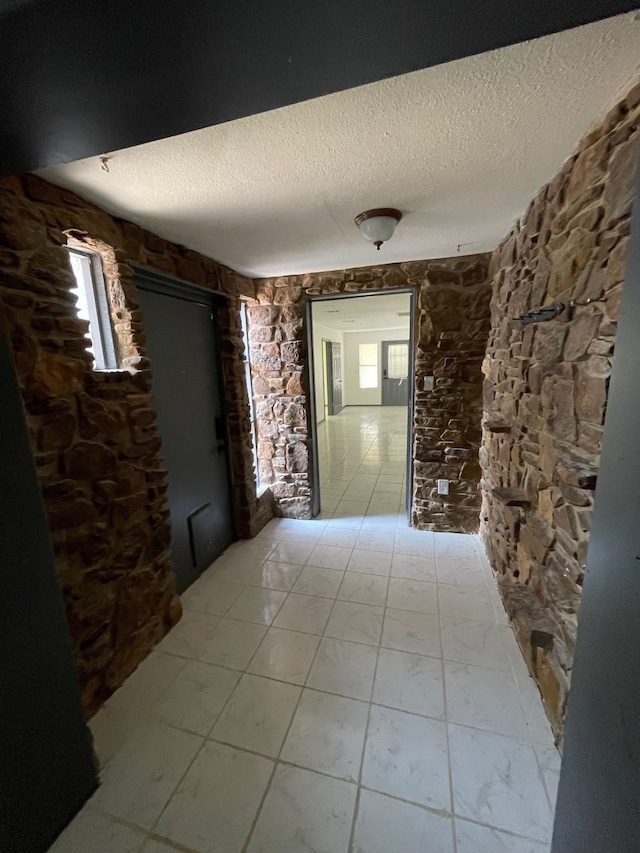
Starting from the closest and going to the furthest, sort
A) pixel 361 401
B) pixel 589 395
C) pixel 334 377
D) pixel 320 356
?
pixel 589 395 → pixel 320 356 → pixel 334 377 → pixel 361 401

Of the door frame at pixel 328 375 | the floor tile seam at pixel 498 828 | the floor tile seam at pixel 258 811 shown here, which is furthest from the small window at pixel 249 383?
the door frame at pixel 328 375

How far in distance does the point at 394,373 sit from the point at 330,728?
8.05m

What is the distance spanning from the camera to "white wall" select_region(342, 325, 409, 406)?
27.7 ft

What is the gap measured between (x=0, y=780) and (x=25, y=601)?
462mm

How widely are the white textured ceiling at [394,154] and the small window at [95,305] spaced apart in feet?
0.89

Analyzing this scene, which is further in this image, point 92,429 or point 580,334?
point 92,429

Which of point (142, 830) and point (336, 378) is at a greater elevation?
point (336, 378)

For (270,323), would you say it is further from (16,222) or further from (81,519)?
(81,519)

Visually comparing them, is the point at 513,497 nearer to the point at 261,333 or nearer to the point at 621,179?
the point at 621,179

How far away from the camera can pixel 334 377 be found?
8.02 meters

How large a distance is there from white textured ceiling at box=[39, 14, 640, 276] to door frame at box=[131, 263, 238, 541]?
0.83ft

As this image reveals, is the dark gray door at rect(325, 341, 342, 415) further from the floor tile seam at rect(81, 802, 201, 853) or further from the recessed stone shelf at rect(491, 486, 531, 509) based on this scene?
the floor tile seam at rect(81, 802, 201, 853)

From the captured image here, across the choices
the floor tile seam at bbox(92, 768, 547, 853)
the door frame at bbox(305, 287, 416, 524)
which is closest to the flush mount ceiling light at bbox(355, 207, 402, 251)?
the door frame at bbox(305, 287, 416, 524)

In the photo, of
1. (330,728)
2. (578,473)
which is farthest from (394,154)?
(330,728)
